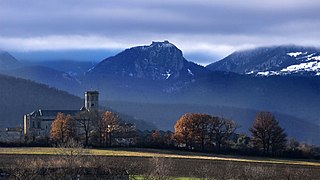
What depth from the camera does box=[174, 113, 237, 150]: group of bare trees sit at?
136 m

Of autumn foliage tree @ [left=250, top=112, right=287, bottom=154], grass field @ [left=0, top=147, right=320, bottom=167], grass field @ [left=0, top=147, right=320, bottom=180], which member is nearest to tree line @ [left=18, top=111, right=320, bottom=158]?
autumn foliage tree @ [left=250, top=112, right=287, bottom=154]

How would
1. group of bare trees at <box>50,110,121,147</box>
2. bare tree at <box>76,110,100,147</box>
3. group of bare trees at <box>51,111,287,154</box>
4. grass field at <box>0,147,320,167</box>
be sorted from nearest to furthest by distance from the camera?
1. grass field at <box>0,147,320,167</box>
2. group of bare trees at <box>51,111,287,154</box>
3. group of bare trees at <box>50,110,121,147</box>
4. bare tree at <box>76,110,100,147</box>

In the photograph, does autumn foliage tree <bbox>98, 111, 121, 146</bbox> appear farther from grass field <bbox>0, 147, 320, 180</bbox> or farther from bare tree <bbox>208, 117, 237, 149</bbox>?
bare tree <bbox>208, 117, 237, 149</bbox>

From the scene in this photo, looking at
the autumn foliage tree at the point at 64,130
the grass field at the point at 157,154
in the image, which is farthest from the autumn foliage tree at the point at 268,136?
the autumn foliage tree at the point at 64,130

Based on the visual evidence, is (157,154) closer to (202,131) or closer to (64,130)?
(202,131)

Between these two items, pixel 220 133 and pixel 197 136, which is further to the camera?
pixel 220 133

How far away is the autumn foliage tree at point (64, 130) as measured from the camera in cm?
13900

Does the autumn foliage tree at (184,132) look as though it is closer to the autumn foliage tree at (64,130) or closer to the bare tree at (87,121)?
the bare tree at (87,121)

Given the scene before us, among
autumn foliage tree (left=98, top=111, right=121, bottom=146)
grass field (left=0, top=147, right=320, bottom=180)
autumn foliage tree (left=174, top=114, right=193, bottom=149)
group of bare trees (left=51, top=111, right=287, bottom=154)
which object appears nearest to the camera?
grass field (left=0, top=147, right=320, bottom=180)

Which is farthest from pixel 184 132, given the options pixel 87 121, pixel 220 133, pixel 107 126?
pixel 87 121

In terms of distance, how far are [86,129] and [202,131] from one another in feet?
63.4

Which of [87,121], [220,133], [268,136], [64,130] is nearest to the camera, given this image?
[268,136]

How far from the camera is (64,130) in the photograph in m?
144

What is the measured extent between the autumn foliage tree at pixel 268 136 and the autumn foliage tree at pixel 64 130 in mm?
28650
